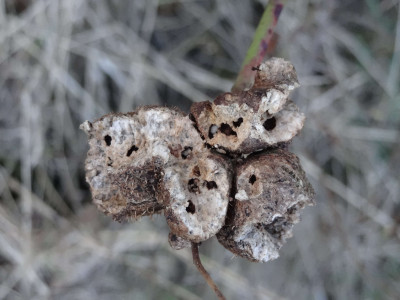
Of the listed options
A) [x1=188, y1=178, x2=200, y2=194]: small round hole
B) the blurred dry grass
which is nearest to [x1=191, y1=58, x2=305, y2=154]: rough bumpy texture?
[x1=188, y1=178, x2=200, y2=194]: small round hole

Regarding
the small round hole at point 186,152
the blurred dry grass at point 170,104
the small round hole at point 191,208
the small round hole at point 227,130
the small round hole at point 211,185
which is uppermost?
the small round hole at point 227,130

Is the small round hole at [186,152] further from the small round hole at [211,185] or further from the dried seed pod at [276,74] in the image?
the dried seed pod at [276,74]

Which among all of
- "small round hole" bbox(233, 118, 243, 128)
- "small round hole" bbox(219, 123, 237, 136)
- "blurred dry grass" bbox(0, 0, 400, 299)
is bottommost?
"blurred dry grass" bbox(0, 0, 400, 299)

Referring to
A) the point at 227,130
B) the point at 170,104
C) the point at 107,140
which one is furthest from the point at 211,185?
the point at 170,104

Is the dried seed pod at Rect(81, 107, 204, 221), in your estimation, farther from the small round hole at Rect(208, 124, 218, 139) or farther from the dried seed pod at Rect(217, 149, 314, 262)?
the dried seed pod at Rect(217, 149, 314, 262)

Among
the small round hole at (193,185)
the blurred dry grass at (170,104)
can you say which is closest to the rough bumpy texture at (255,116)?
the small round hole at (193,185)

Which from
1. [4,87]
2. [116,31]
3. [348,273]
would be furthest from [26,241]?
[348,273]

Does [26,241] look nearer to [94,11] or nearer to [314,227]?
[94,11]

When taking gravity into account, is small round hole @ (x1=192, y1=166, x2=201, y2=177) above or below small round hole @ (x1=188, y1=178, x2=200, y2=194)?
above
